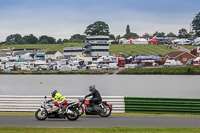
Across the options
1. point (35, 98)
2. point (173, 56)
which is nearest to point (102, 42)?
point (173, 56)

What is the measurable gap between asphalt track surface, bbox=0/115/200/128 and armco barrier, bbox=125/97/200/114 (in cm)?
227

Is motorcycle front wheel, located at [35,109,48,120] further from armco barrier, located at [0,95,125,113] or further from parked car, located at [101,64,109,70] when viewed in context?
parked car, located at [101,64,109,70]

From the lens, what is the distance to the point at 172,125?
62.3 ft

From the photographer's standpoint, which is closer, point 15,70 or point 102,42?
point 15,70

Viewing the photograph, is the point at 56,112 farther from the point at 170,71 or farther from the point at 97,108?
the point at 170,71

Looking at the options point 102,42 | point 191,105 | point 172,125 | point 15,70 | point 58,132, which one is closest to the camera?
point 58,132

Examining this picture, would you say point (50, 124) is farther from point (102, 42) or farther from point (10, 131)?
point (102, 42)

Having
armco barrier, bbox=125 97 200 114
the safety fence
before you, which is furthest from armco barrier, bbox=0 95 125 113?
armco barrier, bbox=125 97 200 114

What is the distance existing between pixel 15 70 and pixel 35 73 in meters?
8.14

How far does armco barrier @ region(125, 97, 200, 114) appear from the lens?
79.3 ft

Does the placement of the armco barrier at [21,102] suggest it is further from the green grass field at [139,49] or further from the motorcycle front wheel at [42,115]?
the green grass field at [139,49]

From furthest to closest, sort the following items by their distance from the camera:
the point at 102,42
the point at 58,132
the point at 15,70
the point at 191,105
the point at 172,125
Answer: the point at 102,42 → the point at 15,70 → the point at 191,105 → the point at 172,125 → the point at 58,132

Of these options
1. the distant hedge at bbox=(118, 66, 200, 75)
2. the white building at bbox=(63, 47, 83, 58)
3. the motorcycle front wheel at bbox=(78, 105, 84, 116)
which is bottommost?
the distant hedge at bbox=(118, 66, 200, 75)

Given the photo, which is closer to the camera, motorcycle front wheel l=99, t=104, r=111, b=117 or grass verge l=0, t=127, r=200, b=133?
grass verge l=0, t=127, r=200, b=133
